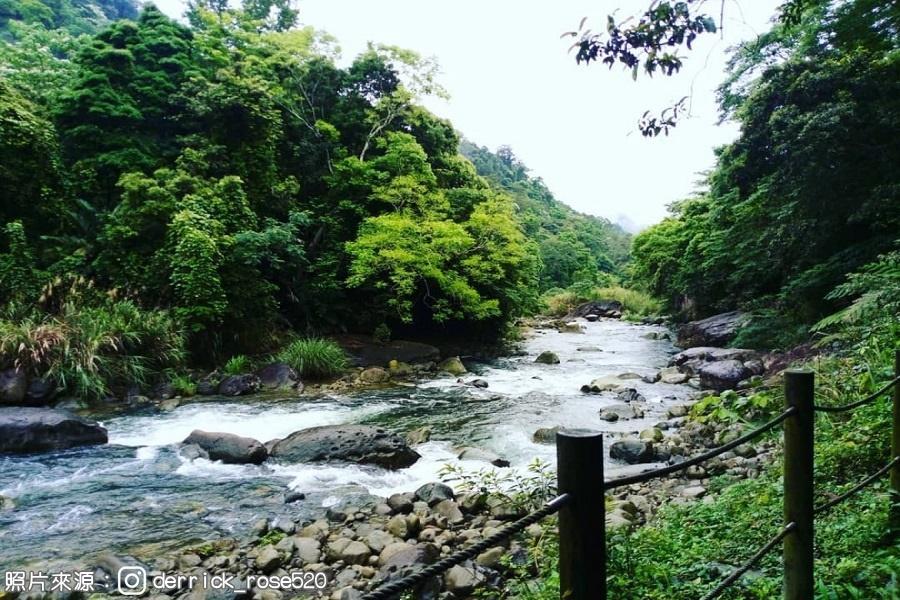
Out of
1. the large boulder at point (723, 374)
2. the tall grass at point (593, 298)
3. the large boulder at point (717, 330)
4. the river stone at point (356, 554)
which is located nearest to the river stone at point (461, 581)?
the river stone at point (356, 554)

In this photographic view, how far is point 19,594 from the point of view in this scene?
3.94 meters

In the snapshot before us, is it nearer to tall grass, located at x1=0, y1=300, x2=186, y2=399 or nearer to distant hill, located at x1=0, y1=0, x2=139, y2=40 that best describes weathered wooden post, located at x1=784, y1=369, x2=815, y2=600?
tall grass, located at x1=0, y1=300, x2=186, y2=399

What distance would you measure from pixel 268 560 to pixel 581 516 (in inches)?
157

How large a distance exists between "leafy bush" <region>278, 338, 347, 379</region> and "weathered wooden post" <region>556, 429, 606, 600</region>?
39.9ft

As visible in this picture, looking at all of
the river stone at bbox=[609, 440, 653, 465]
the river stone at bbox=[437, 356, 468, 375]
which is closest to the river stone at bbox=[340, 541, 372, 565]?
the river stone at bbox=[609, 440, 653, 465]

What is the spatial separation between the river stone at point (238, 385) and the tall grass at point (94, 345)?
4.46 ft

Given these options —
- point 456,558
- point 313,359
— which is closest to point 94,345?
point 313,359

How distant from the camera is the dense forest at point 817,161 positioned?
9.10m

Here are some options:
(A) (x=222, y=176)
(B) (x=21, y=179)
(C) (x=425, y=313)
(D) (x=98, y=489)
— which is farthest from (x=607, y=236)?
(D) (x=98, y=489)

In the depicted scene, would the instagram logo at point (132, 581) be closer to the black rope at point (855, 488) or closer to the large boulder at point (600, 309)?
the black rope at point (855, 488)

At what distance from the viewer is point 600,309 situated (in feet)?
113

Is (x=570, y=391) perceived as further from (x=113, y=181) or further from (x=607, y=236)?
(x=607, y=236)

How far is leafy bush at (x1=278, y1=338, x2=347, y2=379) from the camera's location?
1294 centimetres

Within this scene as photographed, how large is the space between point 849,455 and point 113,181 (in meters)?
16.8
